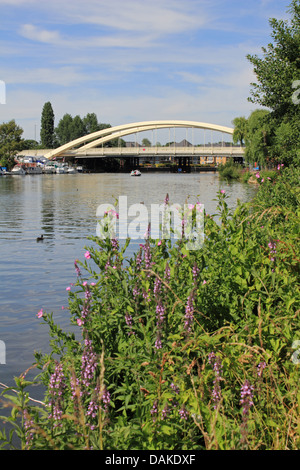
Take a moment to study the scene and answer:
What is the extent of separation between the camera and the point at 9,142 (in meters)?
100

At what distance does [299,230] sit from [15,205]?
26.7m

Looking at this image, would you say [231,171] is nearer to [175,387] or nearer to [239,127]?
[239,127]

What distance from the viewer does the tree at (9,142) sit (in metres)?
97.0

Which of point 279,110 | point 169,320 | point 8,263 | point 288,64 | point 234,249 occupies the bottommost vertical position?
point 8,263

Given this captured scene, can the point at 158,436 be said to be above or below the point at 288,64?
below

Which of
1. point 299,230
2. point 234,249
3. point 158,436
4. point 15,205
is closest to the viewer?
point 158,436

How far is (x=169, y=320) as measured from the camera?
12.3 feet

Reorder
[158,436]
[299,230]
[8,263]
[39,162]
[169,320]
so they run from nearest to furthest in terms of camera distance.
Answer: [158,436], [169,320], [299,230], [8,263], [39,162]

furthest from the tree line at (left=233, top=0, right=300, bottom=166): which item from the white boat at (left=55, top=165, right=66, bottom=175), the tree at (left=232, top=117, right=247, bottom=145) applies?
the white boat at (left=55, top=165, right=66, bottom=175)

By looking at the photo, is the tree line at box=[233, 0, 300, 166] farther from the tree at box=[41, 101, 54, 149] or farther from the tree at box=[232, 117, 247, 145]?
the tree at box=[41, 101, 54, 149]

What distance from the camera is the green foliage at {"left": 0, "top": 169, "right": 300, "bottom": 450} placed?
2.68 metres

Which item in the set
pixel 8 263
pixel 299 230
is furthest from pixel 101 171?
pixel 299 230

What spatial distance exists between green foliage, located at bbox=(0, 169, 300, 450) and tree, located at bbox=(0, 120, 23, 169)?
94986 mm
